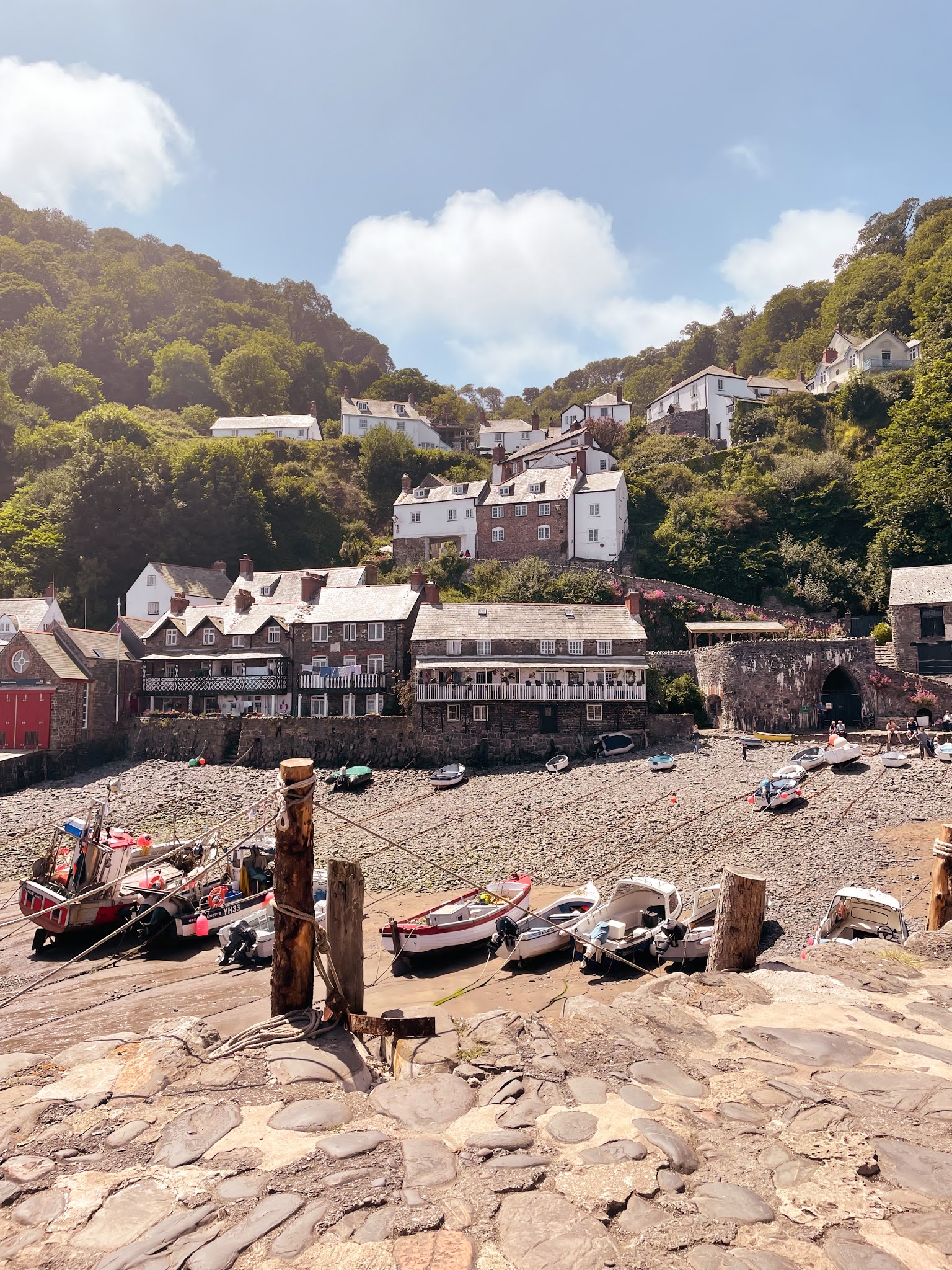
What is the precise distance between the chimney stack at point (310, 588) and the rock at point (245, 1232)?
141 ft

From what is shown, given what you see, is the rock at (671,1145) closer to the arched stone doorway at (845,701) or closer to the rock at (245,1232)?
the rock at (245,1232)

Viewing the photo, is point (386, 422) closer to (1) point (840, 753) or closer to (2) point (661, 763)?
(2) point (661, 763)

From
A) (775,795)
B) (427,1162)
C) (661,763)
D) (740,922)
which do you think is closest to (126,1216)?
(427,1162)

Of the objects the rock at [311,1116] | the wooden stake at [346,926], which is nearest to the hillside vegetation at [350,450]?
the wooden stake at [346,926]

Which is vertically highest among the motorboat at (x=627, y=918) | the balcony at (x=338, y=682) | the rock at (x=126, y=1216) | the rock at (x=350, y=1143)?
the balcony at (x=338, y=682)

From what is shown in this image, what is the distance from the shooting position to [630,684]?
39188 mm

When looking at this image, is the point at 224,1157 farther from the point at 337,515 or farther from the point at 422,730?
the point at 337,515

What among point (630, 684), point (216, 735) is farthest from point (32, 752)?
point (630, 684)

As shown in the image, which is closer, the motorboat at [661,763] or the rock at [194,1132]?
the rock at [194,1132]

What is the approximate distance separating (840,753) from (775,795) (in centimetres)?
531

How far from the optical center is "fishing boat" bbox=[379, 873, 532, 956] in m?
18.4

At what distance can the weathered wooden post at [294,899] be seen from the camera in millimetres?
8195

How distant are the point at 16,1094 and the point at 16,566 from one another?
195ft

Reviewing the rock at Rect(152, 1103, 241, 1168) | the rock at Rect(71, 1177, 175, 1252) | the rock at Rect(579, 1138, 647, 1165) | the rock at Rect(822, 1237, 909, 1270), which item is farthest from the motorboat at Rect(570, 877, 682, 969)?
the rock at Rect(71, 1177, 175, 1252)
